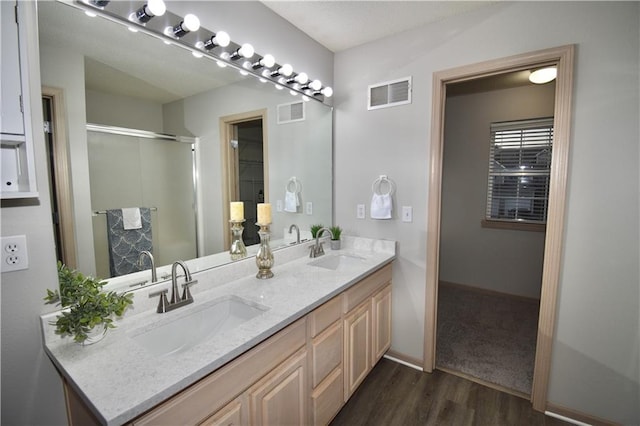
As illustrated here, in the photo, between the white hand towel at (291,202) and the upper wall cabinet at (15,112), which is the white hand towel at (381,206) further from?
the upper wall cabinet at (15,112)

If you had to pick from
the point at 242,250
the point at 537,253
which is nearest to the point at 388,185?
the point at 242,250

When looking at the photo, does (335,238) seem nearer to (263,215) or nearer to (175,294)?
(263,215)

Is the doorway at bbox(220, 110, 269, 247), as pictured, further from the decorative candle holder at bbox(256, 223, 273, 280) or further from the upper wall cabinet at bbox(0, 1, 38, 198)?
the upper wall cabinet at bbox(0, 1, 38, 198)

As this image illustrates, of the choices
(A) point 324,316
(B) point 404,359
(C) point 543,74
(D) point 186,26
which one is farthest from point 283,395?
(C) point 543,74

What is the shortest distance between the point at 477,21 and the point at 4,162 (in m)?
2.54

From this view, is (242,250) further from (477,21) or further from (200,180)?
(477,21)

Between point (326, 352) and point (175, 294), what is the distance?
0.84 m

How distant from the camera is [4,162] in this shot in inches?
37.9

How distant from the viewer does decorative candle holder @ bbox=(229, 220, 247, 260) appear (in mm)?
1814

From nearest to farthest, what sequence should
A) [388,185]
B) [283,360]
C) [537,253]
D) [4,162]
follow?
1. [4,162]
2. [283,360]
3. [388,185]
4. [537,253]

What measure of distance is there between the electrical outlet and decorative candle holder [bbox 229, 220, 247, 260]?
92 cm

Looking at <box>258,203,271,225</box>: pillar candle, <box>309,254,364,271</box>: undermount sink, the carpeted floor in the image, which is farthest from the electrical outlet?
the carpeted floor

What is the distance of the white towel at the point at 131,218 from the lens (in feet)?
4.53

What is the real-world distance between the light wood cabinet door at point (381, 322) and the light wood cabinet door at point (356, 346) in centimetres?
9
